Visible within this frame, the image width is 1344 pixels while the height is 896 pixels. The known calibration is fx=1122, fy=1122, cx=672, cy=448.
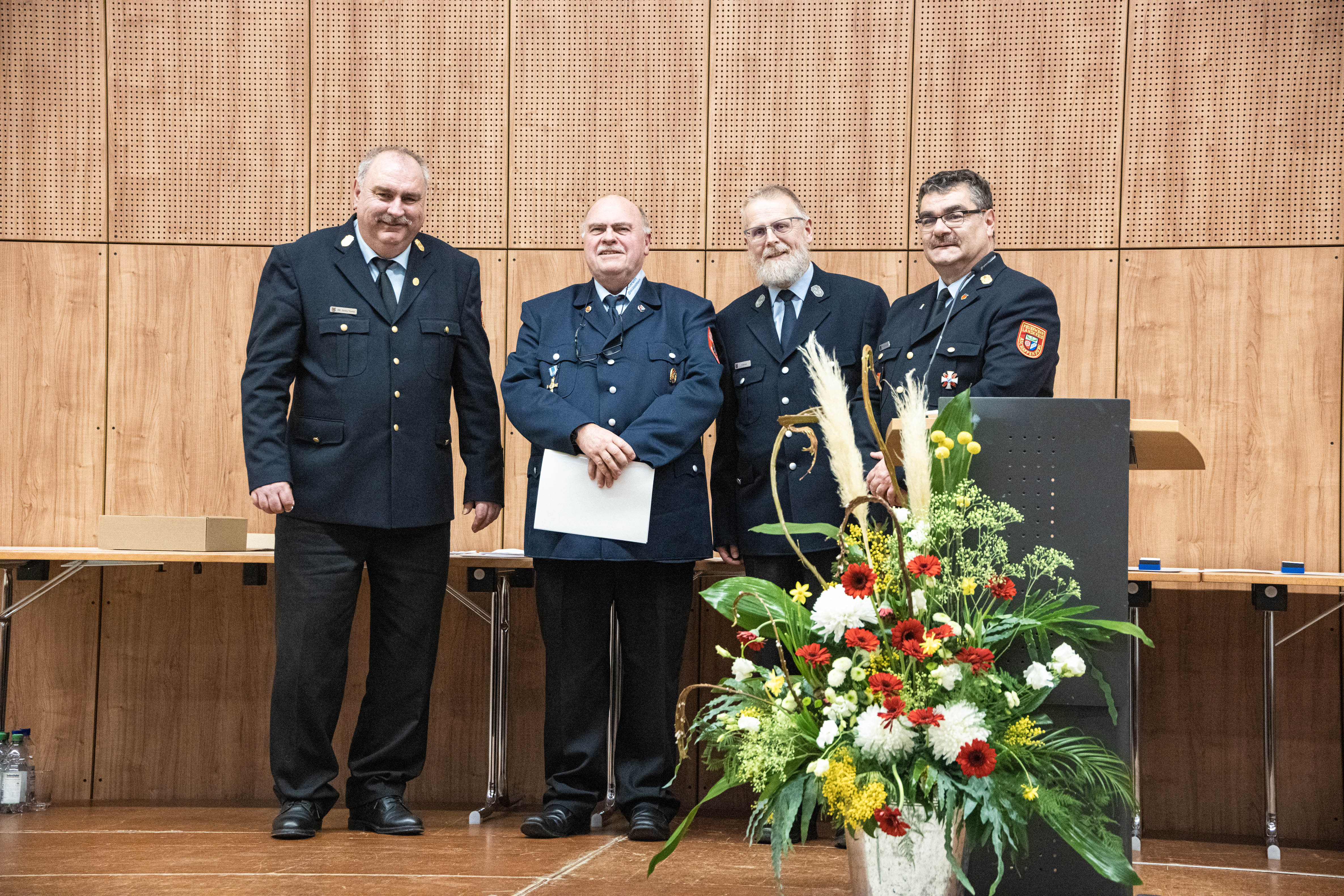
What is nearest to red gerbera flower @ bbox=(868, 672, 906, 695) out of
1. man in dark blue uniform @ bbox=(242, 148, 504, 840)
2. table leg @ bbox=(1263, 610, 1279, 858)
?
man in dark blue uniform @ bbox=(242, 148, 504, 840)

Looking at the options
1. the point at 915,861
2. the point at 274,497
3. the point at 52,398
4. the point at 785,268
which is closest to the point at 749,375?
the point at 785,268

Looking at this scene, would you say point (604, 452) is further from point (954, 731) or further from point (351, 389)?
point (954, 731)

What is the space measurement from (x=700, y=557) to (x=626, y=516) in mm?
285

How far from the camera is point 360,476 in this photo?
3287 millimetres

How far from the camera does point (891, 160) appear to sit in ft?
14.4

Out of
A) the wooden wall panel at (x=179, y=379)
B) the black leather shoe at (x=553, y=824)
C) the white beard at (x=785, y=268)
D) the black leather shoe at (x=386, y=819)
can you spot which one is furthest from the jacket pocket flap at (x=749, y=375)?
the wooden wall panel at (x=179, y=379)

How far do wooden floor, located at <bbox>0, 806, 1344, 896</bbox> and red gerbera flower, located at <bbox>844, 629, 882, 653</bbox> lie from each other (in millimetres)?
1038

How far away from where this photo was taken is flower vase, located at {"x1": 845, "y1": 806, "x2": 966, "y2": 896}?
1871mm

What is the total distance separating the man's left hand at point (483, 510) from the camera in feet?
11.5

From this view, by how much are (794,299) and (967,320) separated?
64 cm

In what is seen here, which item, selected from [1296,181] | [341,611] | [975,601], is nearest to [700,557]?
[341,611]

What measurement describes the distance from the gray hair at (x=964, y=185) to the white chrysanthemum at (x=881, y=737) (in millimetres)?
1756

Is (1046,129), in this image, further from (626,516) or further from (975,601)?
(975,601)

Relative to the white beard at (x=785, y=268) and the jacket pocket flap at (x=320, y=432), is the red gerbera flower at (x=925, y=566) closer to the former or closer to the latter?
Result: the white beard at (x=785, y=268)
